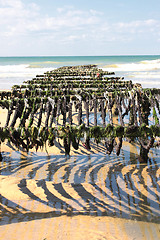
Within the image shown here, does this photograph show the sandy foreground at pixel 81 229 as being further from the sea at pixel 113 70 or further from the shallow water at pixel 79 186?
the sea at pixel 113 70

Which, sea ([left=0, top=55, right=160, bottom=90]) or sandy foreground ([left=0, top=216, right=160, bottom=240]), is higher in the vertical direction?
sea ([left=0, top=55, right=160, bottom=90])

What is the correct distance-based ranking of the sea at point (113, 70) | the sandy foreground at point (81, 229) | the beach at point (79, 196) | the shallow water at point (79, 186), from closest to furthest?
the sandy foreground at point (81, 229) < the beach at point (79, 196) < the shallow water at point (79, 186) < the sea at point (113, 70)

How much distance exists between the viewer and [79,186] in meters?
4.46

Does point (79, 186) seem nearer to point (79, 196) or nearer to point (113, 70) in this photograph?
point (79, 196)

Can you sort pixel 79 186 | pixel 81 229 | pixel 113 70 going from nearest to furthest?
pixel 81 229 → pixel 79 186 → pixel 113 70

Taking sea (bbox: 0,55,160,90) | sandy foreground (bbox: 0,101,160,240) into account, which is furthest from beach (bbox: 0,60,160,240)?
sea (bbox: 0,55,160,90)

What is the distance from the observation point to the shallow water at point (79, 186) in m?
3.70

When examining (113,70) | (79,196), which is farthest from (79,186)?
(113,70)

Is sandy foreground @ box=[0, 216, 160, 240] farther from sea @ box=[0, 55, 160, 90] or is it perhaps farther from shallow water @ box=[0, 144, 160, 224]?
sea @ box=[0, 55, 160, 90]

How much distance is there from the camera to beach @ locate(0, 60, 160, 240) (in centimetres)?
329

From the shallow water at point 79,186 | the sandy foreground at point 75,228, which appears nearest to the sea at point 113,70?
the shallow water at point 79,186

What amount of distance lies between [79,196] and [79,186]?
1.14 ft

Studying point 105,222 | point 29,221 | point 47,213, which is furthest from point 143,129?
point 29,221

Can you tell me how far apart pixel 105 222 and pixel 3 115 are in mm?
8742
